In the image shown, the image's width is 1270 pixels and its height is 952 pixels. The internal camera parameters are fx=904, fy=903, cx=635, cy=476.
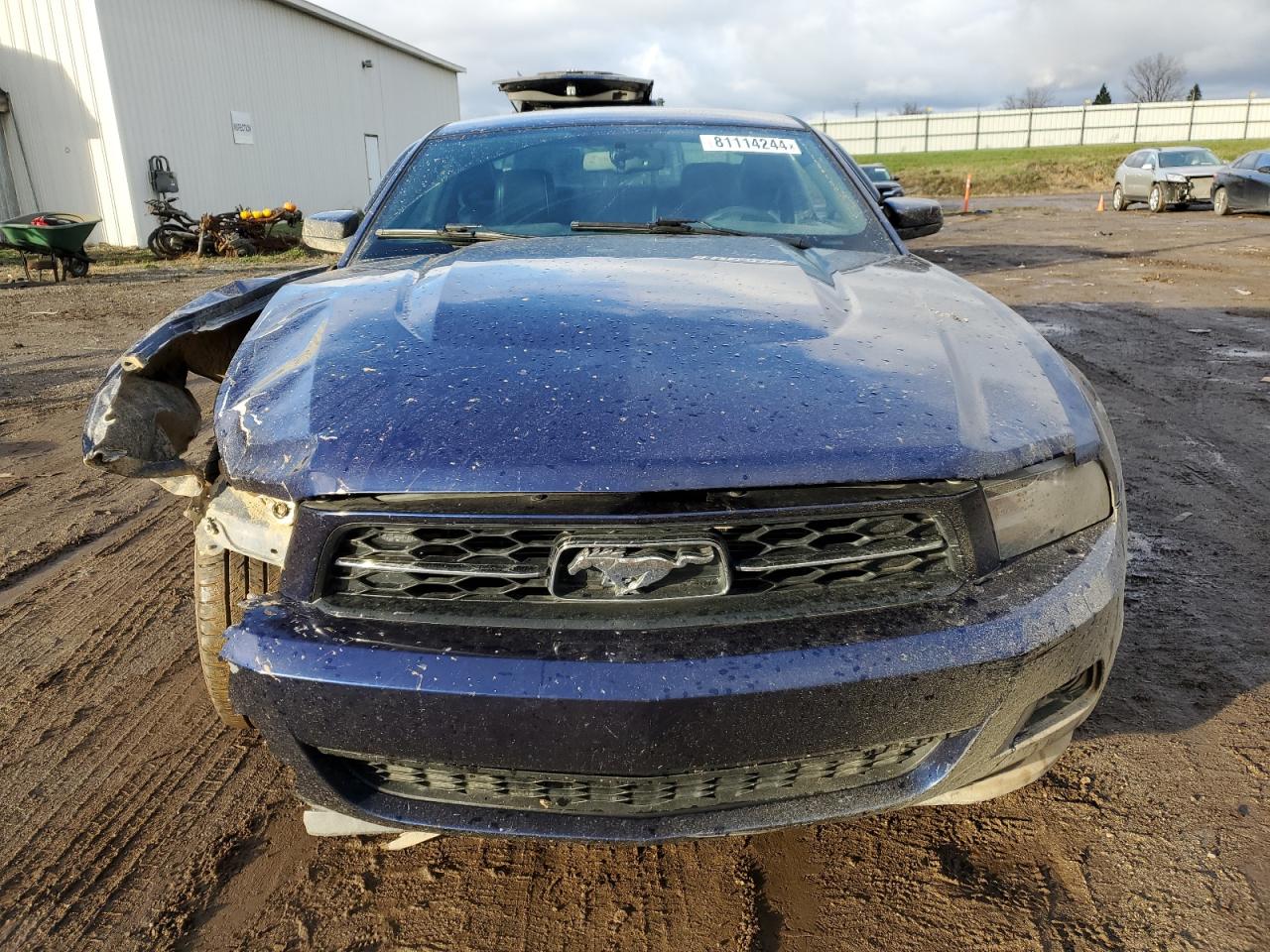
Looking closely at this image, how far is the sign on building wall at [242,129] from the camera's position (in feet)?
60.4

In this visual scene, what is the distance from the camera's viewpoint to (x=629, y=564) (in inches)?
56.2

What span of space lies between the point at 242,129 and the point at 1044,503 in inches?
806

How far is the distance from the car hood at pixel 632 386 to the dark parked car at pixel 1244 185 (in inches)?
738

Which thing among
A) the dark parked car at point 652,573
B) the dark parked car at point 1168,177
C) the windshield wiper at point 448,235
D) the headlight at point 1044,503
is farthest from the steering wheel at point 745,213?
the dark parked car at point 1168,177

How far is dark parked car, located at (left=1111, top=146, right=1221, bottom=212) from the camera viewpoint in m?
18.9

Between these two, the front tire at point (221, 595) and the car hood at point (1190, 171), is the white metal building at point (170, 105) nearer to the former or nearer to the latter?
the front tire at point (221, 595)

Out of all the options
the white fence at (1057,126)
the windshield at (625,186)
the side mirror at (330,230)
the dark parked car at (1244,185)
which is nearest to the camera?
the windshield at (625,186)

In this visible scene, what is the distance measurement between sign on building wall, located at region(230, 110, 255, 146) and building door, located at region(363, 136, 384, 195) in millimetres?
5545

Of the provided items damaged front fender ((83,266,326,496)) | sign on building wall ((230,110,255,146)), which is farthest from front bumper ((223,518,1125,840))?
sign on building wall ((230,110,255,146))

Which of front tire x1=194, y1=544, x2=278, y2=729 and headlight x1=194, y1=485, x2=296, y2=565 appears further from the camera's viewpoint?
front tire x1=194, y1=544, x2=278, y2=729

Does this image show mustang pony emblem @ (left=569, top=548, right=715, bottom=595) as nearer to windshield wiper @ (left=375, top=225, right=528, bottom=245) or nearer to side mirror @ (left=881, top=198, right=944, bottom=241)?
windshield wiper @ (left=375, top=225, right=528, bottom=245)

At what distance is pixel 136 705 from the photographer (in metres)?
2.41

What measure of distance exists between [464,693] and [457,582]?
200 millimetres

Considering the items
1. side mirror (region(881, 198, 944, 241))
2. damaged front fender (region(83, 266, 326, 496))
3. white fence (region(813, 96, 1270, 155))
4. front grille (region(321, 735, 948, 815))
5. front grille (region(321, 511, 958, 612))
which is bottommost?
front grille (region(321, 735, 948, 815))
